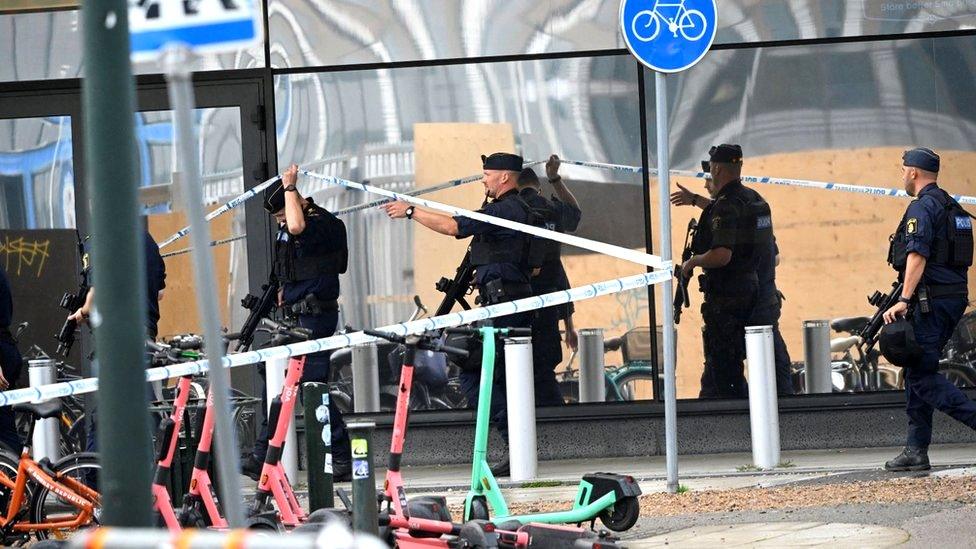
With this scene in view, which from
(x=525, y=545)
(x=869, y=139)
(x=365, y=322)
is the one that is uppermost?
(x=869, y=139)

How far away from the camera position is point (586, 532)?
23.6 ft

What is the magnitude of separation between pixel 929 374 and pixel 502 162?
10.8ft

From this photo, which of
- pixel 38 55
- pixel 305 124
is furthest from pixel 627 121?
pixel 38 55

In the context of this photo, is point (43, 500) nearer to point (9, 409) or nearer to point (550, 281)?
point (9, 409)

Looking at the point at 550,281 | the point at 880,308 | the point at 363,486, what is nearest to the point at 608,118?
the point at 550,281

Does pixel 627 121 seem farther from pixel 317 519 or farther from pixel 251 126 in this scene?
pixel 317 519

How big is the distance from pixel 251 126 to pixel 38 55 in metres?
1.70

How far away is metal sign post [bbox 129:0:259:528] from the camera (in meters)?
4.03

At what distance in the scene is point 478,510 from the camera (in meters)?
7.62

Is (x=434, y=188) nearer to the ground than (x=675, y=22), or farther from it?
nearer to the ground

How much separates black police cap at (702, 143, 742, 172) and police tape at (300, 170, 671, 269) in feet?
3.45

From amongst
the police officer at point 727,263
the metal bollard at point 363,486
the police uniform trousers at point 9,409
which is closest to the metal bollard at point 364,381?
the police officer at point 727,263

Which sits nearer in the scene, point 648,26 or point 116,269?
point 116,269

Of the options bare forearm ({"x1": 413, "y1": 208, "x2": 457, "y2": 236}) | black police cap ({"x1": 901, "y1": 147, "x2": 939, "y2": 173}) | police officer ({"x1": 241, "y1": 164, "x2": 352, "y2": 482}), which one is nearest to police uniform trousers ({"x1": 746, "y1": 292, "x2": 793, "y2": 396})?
black police cap ({"x1": 901, "y1": 147, "x2": 939, "y2": 173})
